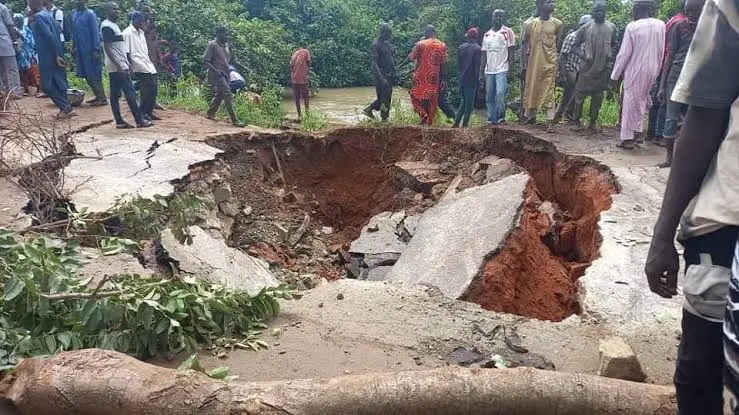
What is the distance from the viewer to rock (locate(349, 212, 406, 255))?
6411mm

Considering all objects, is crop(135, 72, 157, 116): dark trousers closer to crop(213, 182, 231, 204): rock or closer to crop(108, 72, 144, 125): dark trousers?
crop(108, 72, 144, 125): dark trousers

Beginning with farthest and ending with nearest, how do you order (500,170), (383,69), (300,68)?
(300,68)
(383,69)
(500,170)

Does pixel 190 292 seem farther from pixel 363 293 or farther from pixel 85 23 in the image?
pixel 85 23

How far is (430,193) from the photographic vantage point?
768cm

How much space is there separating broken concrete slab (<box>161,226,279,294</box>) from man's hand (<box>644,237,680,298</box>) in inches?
112

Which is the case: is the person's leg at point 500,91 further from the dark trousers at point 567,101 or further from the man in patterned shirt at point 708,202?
the man in patterned shirt at point 708,202

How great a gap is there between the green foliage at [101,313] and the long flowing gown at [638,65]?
552 cm

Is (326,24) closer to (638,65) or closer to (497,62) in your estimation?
(497,62)

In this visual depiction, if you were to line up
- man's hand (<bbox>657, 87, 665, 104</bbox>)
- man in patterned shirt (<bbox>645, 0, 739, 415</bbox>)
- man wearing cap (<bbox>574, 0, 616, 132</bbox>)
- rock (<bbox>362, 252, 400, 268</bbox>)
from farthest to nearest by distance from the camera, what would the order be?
1. man wearing cap (<bbox>574, 0, 616, 132</bbox>)
2. man's hand (<bbox>657, 87, 665, 104</bbox>)
3. rock (<bbox>362, 252, 400, 268</bbox>)
4. man in patterned shirt (<bbox>645, 0, 739, 415</bbox>)

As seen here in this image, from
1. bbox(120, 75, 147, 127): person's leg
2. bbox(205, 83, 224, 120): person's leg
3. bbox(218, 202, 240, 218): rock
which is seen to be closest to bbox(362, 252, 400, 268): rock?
bbox(218, 202, 240, 218): rock

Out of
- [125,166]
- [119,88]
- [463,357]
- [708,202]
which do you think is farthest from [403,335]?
[119,88]

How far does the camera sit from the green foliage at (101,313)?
280 cm

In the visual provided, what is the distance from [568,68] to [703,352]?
692 centimetres

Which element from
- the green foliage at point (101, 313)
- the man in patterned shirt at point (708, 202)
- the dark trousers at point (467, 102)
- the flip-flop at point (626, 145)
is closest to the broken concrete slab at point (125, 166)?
the green foliage at point (101, 313)
